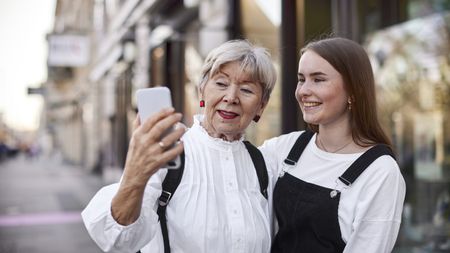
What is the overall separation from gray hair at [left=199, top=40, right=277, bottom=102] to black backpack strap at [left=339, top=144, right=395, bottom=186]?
1.47 ft

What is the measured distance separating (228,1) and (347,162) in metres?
7.47

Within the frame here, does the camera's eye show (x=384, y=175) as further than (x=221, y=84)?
No

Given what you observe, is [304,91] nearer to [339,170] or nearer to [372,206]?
[339,170]

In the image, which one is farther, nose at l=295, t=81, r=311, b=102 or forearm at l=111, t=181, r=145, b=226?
nose at l=295, t=81, r=311, b=102

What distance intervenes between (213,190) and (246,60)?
0.49 meters

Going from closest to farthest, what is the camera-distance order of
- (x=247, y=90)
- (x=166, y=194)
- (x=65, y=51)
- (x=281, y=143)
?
(x=166, y=194) → (x=247, y=90) → (x=281, y=143) → (x=65, y=51)

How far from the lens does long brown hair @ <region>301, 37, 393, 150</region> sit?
2.07 metres

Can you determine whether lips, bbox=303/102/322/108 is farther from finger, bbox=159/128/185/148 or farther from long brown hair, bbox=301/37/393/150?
finger, bbox=159/128/185/148

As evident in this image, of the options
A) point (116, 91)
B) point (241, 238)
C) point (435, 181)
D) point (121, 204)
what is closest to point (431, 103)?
point (435, 181)

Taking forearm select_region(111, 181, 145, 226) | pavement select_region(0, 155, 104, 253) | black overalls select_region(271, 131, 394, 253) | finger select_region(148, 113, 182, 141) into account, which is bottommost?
pavement select_region(0, 155, 104, 253)

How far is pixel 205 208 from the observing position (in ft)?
6.32

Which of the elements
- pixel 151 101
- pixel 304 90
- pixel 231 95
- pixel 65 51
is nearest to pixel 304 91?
pixel 304 90

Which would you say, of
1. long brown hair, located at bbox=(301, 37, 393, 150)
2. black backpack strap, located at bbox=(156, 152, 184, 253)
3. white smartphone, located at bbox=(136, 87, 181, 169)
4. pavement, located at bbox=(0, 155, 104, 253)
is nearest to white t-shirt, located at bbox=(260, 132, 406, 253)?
long brown hair, located at bbox=(301, 37, 393, 150)

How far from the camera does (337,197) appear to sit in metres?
2.01
